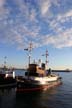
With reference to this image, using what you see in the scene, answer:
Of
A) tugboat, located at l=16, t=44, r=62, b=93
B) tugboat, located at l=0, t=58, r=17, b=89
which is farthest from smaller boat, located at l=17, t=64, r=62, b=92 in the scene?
tugboat, located at l=0, t=58, r=17, b=89

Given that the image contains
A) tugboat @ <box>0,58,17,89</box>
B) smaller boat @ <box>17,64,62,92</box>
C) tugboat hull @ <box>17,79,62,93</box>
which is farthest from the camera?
tugboat @ <box>0,58,17,89</box>

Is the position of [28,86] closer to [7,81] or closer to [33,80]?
[33,80]

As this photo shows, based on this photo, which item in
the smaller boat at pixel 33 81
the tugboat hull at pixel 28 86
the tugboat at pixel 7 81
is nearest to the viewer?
the tugboat hull at pixel 28 86

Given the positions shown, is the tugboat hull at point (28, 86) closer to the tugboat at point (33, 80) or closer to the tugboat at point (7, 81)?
the tugboat at point (33, 80)

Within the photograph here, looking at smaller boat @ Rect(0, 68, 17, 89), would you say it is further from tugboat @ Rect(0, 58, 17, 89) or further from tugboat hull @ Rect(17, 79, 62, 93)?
tugboat hull @ Rect(17, 79, 62, 93)

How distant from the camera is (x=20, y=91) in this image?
64812 millimetres

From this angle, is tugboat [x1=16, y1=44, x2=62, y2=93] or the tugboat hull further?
tugboat [x1=16, y1=44, x2=62, y2=93]

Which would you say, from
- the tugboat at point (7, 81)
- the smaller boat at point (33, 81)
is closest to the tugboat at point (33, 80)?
the smaller boat at point (33, 81)

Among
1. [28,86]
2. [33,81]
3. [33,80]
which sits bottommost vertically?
[28,86]

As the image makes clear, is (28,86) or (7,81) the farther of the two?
(7,81)

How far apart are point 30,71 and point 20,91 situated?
50.9 feet

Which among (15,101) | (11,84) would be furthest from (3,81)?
Result: (15,101)

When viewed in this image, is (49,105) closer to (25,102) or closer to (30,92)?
(25,102)

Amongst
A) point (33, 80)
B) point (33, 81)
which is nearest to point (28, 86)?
point (33, 81)
